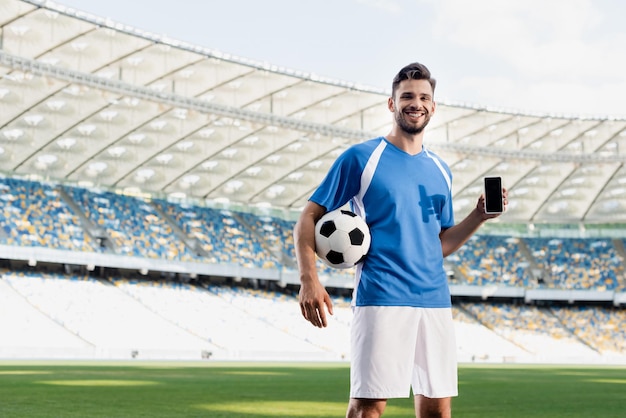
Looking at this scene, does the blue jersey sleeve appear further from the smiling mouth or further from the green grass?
the green grass

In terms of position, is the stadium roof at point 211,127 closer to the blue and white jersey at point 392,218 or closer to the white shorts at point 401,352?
the blue and white jersey at point 392,218

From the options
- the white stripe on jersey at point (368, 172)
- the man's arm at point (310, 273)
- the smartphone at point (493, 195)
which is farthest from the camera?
the smartphone at point (493, 195)

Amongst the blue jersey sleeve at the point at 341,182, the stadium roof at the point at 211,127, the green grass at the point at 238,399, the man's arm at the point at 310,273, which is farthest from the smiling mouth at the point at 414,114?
the stadium roof at the point at 211,127

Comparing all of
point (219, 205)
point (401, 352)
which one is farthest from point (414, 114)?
point (219, 205)

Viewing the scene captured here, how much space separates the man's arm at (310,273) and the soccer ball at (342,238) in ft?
0.16

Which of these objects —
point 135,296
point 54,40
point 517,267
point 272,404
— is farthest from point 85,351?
point 517,267

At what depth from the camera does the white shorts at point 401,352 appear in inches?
158

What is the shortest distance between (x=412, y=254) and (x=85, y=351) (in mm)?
33236

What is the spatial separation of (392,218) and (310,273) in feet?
1.64

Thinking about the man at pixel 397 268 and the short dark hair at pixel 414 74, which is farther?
the short dark hair at pixel 414 74

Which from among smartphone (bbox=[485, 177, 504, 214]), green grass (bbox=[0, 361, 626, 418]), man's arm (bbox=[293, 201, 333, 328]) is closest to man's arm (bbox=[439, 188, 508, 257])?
smartphone (bbox=[485, 177, 504, 214])

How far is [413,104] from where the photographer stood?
→ 4.39 metres

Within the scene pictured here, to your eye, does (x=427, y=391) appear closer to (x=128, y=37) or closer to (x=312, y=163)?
(x=128, y=37)

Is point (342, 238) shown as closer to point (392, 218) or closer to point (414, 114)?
point (392, 218)
